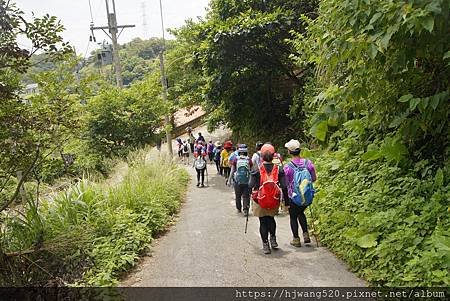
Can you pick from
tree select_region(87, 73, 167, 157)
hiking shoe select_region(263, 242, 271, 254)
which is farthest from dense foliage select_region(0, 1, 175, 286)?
tree select_region(87, 73, 167, 157)

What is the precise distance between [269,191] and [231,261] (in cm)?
108

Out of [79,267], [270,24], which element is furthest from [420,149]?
[270,24]

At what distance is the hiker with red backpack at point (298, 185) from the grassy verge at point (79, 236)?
2.39 meters

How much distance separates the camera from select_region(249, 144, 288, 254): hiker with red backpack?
540 centimetres

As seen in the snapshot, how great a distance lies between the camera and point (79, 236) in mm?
5895

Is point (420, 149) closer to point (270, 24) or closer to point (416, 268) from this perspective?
point (416, 268)

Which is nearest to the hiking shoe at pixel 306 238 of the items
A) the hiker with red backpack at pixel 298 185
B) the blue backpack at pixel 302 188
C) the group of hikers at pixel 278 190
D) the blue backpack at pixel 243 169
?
the group of hikers at pixel 278 190

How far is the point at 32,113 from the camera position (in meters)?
5.35

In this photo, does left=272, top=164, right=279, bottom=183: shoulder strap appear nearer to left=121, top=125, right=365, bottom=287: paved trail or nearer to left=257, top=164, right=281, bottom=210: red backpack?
left=257, top=164, right=281, bottom=210: red backpack

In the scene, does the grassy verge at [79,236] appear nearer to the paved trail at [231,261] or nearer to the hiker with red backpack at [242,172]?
the paved trail at [231,261]

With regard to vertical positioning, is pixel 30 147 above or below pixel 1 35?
below

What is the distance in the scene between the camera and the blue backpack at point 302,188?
5449 millimetres

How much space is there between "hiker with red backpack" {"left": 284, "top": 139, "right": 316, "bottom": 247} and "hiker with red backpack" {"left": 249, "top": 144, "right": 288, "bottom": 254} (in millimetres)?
123

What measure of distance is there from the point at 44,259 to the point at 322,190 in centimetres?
467
